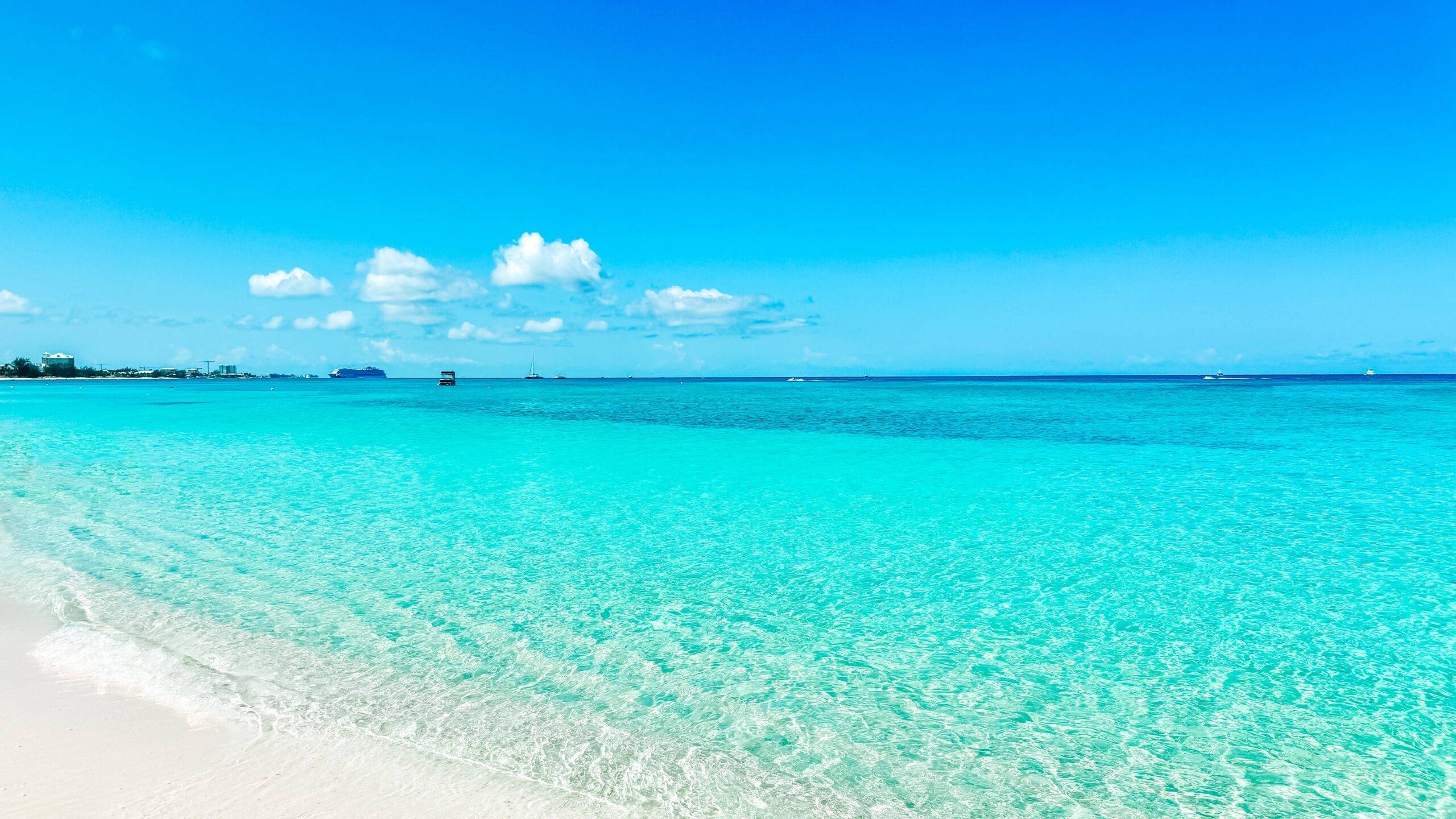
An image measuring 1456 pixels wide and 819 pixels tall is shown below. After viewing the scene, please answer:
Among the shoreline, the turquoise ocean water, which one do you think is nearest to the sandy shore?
the shoreline

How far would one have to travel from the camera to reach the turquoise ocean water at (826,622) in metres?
4.46

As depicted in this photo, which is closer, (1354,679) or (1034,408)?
(1354,679)

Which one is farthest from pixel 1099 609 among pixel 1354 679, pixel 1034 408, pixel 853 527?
pixel 1034 408

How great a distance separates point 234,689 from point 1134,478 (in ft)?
58.3

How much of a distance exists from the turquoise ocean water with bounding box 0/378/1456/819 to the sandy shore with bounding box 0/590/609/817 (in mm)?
239

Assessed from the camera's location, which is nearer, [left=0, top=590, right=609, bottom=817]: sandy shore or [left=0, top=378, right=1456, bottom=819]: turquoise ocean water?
[left=0, top=590, right=609, bottom=817]: sandy shore

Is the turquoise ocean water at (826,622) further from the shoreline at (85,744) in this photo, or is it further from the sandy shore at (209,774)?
the shoreline at (85,744)

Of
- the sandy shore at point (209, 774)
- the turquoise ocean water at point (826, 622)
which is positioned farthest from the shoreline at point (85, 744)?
the turquoise ocean water at point (826, 622)

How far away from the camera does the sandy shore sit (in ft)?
12.4

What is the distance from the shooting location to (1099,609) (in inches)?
294

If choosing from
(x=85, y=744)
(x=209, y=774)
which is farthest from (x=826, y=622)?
(x=85, y=744)

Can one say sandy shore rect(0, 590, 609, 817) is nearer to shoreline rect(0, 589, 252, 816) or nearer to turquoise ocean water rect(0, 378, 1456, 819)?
shoreline rect(0, 589, 252, 816)

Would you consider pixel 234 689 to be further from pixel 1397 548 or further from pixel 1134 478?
pixel 1134 478

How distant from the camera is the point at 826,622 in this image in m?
7.08
